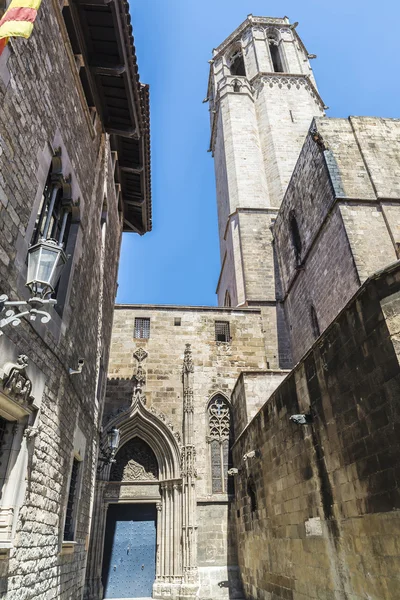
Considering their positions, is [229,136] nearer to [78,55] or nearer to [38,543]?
[78,55]

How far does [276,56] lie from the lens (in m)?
27.7

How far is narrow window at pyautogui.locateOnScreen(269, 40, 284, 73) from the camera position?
26753 millimetres

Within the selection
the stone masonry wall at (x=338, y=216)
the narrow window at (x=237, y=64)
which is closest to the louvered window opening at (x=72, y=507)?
the stone masonry wall at (x=338, y=216)

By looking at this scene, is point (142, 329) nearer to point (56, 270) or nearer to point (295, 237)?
point (295, 237)

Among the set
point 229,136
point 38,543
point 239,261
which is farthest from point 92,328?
point 229,136

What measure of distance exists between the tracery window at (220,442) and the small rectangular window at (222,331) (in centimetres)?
215

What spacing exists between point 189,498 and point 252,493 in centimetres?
254

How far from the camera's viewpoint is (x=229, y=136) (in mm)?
22172

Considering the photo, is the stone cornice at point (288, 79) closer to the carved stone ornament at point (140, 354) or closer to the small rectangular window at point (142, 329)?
the small rectangular window at point (142, 329)

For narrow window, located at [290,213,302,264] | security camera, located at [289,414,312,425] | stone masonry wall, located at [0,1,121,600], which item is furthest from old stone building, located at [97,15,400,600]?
stone masonry wall, located at [0,1,121,600]

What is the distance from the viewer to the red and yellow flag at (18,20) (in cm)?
328

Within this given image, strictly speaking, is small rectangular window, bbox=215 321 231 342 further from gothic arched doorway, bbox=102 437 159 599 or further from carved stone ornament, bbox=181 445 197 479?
gothic arched doorway, bbox=102 437 159 599

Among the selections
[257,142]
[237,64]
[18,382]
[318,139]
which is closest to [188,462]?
[18,382]

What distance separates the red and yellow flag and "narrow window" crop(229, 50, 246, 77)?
28.6m
